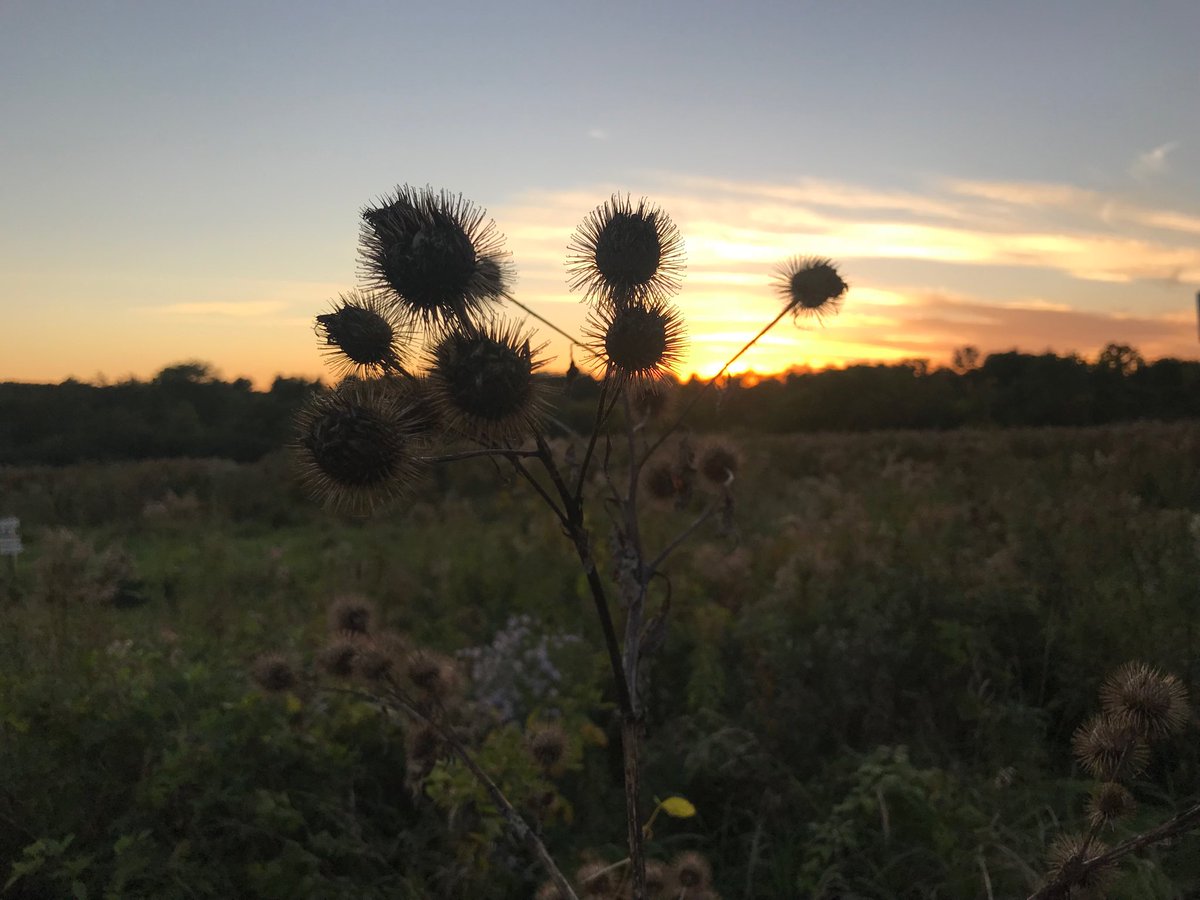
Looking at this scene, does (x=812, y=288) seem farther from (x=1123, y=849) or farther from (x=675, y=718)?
(x=675, y=718)

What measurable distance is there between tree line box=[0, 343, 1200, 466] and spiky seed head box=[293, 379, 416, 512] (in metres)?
0.10

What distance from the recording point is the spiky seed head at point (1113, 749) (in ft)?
4.75

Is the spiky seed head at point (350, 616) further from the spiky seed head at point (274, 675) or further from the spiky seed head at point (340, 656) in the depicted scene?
the spiky seed head at point (274, 675)

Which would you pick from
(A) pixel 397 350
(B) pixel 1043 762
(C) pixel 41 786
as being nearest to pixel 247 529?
(C) pixel 41 786

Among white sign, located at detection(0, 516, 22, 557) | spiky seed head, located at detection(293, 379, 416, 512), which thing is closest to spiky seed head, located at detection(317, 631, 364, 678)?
spiky seed head, located at detection(293, 379, 416, 512)

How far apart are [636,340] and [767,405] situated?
849 inches

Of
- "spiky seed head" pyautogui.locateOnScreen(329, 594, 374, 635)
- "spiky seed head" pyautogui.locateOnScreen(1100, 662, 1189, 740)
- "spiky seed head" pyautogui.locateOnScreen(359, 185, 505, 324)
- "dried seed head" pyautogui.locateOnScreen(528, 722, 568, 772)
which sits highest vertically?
"spiky seed head" pyautogui.locateOnScreen(359, 185, 505, 324)

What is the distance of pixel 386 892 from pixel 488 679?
1.65 meters

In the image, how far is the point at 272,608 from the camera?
7184 mm

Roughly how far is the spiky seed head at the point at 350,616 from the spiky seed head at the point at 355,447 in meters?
0.86

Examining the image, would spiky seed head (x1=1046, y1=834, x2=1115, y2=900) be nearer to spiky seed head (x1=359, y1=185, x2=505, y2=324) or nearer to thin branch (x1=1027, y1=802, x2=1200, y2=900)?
thin branch (x1=1027, y1=802, x2=1200, y2=900)

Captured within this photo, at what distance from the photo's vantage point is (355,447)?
66.8 inches

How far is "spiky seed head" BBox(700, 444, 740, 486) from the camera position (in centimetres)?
299

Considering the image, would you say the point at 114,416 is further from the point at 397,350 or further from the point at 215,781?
the point at 397,350
